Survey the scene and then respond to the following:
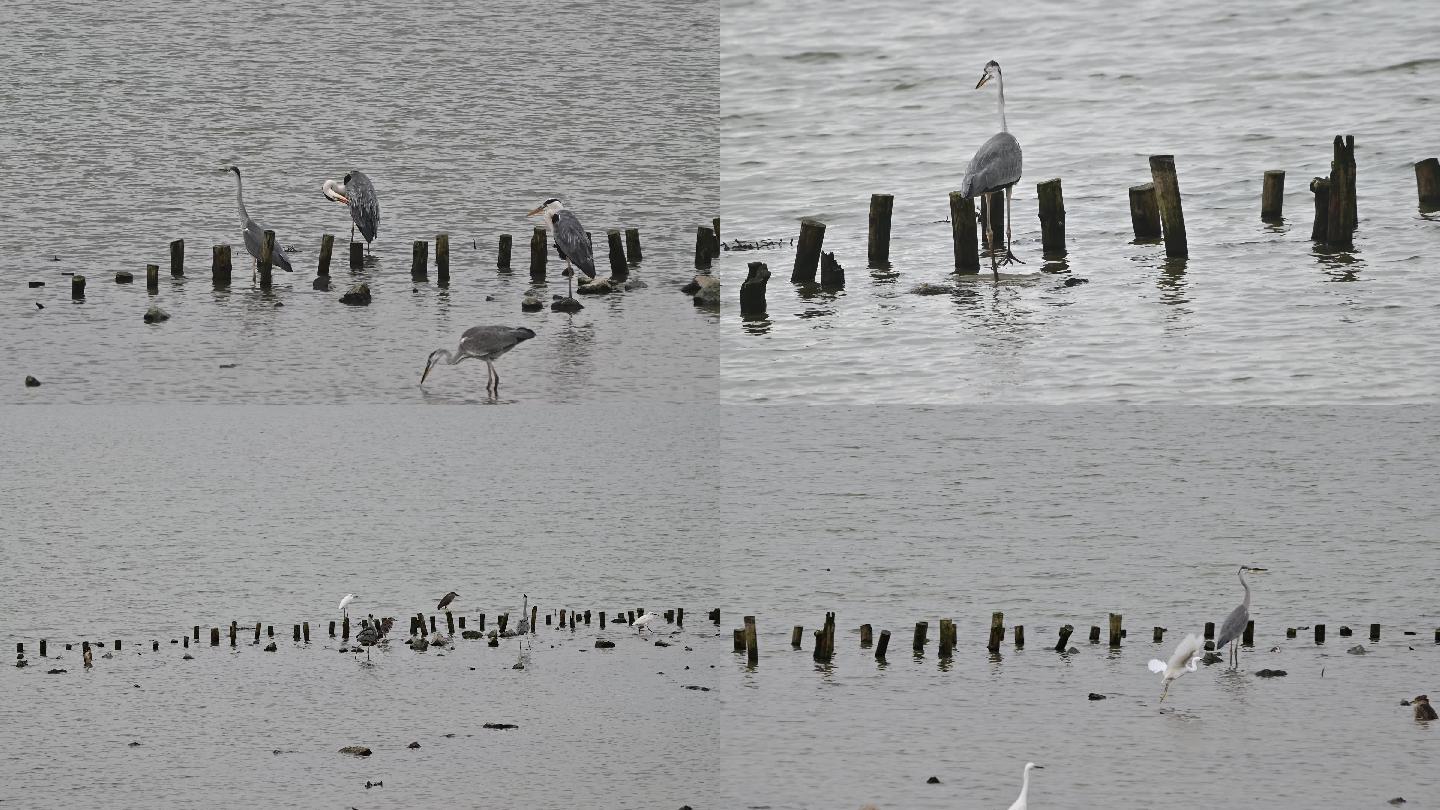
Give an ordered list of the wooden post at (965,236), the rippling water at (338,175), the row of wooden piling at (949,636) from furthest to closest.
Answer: the wooden post at (965,236) < the rippling water at (338,175) < the row of wooden piling at (949,636)

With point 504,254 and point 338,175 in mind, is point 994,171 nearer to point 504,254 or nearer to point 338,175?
point 504,254

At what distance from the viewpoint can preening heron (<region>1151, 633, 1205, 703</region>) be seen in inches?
462

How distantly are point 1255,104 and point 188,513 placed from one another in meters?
20.6

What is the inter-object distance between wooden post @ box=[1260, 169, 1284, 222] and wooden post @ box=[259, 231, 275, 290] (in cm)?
1122

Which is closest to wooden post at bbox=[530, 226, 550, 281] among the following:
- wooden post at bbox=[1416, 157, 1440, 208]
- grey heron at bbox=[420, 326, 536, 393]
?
grey heron at bbox=[420, 326, 536, 393]

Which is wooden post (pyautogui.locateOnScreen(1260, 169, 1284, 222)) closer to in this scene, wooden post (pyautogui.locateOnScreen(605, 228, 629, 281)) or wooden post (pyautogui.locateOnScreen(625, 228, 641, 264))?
wooden post (pyautogui.locateOnScreen(625, 228, 641, 264))

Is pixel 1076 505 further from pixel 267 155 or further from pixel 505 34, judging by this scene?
pixel 505 34

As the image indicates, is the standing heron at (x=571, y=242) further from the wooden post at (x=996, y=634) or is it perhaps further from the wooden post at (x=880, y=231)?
the wooden post at (x=996, y=634)

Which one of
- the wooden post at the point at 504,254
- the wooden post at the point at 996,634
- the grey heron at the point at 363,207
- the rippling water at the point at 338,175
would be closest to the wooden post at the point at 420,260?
the rippling water at the point at 338,175

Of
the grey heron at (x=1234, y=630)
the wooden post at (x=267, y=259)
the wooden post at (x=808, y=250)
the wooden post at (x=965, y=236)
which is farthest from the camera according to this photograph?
the wooden post at (x=267, y=259)

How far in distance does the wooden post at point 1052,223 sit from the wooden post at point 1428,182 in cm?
467

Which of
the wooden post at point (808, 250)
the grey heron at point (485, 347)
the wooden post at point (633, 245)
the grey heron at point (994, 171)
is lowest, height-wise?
the grey heron at point (485, 347)

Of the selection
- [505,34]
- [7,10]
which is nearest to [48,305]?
[505,34]

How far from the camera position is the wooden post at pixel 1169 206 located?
70.2ft
